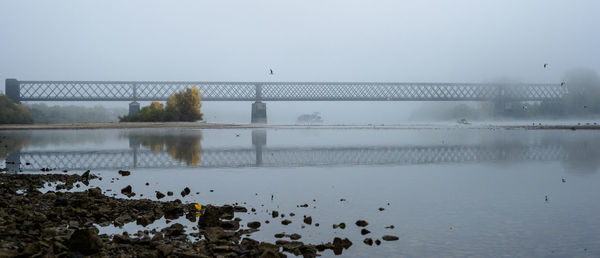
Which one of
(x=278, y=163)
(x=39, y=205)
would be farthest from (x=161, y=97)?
(x=39, y=205)

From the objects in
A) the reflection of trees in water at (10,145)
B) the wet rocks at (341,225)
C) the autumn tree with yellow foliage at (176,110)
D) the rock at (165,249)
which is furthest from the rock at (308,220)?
the autumn tree with yellow foliage at (176,110)

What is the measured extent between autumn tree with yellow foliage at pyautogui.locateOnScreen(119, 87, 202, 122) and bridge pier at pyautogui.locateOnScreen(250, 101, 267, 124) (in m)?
55.7

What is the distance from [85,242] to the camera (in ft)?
30.3

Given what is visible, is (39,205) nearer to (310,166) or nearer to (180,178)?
(180,178)

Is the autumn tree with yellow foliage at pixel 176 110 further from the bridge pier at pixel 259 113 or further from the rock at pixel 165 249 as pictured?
the rock at pixel 165 249

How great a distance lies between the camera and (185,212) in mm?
13312

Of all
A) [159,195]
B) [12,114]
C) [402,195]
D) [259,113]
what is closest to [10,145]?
[159,195]

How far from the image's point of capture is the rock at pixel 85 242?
9.23m

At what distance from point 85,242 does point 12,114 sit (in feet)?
377

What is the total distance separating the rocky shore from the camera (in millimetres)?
9312

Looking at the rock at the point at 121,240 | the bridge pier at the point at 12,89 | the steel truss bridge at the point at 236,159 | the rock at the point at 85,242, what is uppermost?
the bridge pier at the point at 12,89

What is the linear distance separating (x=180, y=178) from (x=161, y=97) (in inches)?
6894

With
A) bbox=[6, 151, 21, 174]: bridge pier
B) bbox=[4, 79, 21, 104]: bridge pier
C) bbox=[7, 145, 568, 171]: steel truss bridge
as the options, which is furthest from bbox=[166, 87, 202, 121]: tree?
bbox=[6, 151, 21, 174]: bridge pier

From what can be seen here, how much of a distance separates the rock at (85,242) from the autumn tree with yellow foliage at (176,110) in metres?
115
